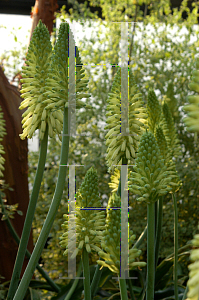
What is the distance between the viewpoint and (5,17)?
8.88 feet

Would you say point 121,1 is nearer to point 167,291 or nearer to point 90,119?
point 90,119

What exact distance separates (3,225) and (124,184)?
76cm

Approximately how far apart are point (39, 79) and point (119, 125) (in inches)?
7.5

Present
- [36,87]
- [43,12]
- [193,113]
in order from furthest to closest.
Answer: [43,12]
[36,87]
[193,113]

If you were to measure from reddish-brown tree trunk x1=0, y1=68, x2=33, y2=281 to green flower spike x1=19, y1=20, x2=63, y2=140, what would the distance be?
25.1 inches

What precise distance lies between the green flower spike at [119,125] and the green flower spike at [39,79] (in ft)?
0.36

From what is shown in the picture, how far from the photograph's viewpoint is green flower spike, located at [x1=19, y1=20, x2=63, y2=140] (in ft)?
1.99

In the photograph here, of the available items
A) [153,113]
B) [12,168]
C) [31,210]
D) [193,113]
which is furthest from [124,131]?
[12,168]

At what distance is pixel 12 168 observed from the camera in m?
1.26

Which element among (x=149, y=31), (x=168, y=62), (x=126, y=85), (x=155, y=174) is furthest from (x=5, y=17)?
(x=155, y=174)

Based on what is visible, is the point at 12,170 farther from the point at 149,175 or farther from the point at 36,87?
the point at 149,175

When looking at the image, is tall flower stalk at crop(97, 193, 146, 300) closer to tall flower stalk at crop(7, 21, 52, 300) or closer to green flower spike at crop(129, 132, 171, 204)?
green flower spike at crop(129, 132, 171, 204)

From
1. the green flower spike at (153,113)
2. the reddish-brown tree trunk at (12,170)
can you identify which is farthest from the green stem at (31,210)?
the reddish-brown tree trunk at (12,170)

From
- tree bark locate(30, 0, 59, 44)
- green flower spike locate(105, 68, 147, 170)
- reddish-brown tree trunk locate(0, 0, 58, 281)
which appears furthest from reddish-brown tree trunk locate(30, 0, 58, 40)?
green flower spike locate(105, 68, 147, 170)
